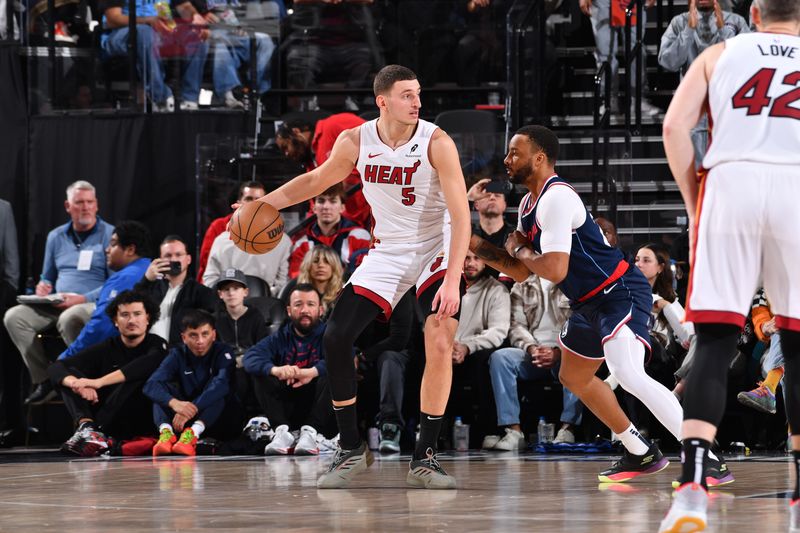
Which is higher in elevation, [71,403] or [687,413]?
[687,413]

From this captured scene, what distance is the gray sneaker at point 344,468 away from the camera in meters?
5.78

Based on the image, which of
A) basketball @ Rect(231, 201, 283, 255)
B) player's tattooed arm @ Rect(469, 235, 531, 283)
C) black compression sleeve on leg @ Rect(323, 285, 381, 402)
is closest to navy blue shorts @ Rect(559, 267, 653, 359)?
player's tattooed arm @ Rect(469, 235, 531, 283)

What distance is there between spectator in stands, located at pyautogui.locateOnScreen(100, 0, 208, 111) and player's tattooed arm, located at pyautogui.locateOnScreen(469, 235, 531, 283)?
22.4ft

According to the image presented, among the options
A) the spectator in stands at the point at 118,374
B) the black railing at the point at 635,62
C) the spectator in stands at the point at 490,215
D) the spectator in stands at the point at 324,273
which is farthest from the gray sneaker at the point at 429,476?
the black railing at the point at 635,62

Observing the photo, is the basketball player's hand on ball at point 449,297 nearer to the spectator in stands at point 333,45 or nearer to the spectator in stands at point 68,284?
the spectator in stands at point 68,284

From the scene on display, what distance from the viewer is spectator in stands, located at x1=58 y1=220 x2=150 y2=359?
981 centimetres

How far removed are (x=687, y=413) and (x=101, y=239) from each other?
786 cm

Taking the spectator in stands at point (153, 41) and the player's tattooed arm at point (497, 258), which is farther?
the spectator in stands at point (153, 41)

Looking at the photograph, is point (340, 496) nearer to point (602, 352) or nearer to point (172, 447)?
point (602, 352)

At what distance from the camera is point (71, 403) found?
9.48 metres

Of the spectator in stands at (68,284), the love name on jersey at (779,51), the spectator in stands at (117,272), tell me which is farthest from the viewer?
the spectator in stands at (68,284)

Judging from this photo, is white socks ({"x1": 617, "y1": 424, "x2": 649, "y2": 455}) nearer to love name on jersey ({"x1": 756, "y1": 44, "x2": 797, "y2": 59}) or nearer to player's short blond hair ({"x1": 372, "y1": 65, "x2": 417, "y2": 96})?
player's short blond hair ({"x1": 372, "y1": 65, "x2": 417, "y2": 96})

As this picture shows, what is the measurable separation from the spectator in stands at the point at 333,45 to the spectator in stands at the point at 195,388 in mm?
3914

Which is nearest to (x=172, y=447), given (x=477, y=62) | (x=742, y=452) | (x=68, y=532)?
(x=742, y=452)
